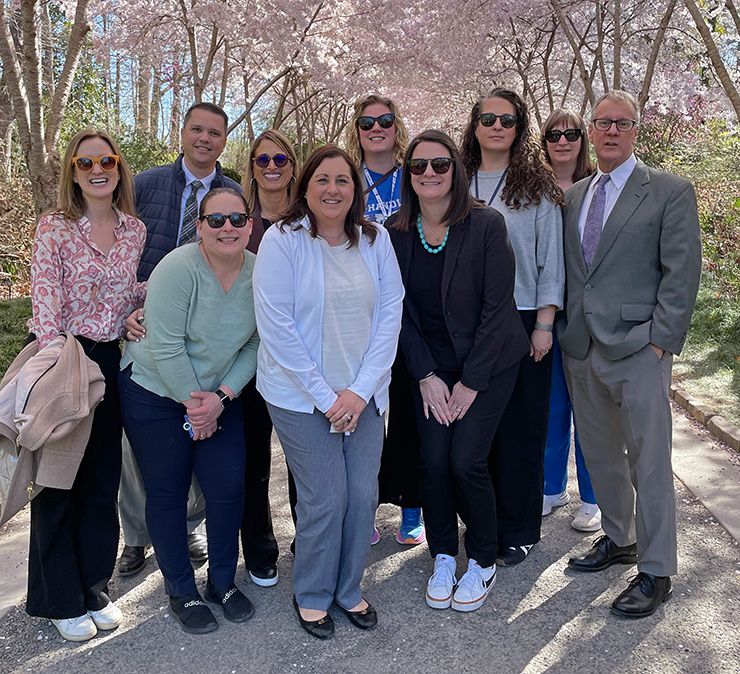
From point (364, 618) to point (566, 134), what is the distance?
108 inches

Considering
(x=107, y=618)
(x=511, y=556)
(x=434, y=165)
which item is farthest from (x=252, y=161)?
(x=511, y=556)

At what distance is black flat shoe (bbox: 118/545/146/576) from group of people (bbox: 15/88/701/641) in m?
0.02

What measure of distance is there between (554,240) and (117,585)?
8.65 feet

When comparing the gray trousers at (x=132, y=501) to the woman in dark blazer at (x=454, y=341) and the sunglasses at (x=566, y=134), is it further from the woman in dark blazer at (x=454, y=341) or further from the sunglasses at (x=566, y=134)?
the sunglasses at (x=566, y=134)

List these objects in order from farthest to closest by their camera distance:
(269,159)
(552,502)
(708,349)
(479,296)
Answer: (708,349) < (552,502) < (269,159) < (479,296)

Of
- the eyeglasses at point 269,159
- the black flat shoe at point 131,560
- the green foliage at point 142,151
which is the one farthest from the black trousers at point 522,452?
the green foliage at point 142,151

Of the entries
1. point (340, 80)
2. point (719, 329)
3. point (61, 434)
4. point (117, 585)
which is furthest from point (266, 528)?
point (340, 80)

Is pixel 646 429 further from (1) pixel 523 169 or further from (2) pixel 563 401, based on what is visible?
(1) pixel 523 169

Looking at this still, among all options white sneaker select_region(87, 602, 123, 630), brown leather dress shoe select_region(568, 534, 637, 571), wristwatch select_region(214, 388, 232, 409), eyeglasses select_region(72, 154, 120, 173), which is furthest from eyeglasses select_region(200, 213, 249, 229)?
brown leather dress shoe select_region(568, 534, 637, 571)

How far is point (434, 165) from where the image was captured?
10.6 ft

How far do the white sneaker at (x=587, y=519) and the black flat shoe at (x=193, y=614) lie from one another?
2.00m

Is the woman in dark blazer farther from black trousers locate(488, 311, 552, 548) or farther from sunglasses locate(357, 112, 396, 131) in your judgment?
sunglasses locate(357, 112, 396, 131)

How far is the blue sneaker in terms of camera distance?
13.0ft

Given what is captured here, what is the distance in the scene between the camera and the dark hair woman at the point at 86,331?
121 inches
